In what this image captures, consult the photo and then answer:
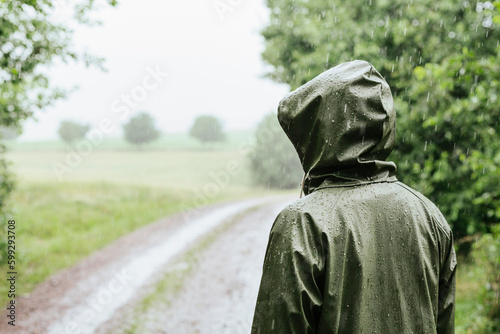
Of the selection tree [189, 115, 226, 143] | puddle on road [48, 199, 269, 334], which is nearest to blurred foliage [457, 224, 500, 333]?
puddle on road [48, 199, 269, 334]

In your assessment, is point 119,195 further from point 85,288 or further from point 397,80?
point 397,80

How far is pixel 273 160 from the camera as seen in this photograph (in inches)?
1641

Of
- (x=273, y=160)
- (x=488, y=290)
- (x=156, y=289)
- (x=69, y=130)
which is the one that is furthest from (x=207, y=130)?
(x=488, y=290)

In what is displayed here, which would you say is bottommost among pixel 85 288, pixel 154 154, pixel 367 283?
pixel 154 154

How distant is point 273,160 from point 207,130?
46395mm

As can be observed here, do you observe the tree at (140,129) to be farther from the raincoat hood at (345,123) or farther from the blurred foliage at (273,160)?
the raincoat hood at (345,123)

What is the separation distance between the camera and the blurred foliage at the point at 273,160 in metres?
41.5

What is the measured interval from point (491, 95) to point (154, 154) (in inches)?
2428

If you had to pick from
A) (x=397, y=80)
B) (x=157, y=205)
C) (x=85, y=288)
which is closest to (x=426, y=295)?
(x=397, y=80)

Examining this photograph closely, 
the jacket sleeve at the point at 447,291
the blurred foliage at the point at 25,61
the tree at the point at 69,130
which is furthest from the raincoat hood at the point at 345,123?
the tree at the point at 69,130

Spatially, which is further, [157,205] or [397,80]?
[157,205]

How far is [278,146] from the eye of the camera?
132 feet

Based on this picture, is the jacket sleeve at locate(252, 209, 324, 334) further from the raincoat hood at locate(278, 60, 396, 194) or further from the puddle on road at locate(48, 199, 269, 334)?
the puddle on road at locate(48, 199, 269, 334)

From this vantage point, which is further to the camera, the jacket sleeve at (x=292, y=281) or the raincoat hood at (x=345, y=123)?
the raincoat hood at (x=345, y=123)
